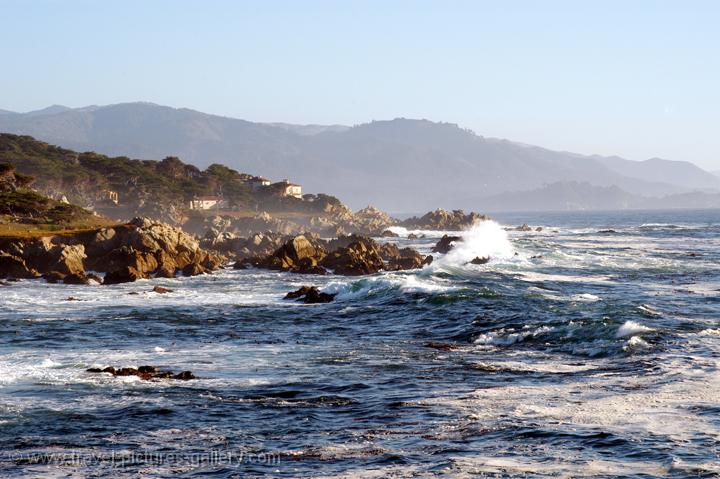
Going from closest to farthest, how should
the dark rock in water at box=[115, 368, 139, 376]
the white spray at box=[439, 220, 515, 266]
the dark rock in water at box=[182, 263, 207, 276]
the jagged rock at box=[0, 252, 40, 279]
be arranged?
the dark rock in water at box=[115, 368, 139, 376], the jagged rock at box=[0, 252, 40, 279], the dark rock in water at box=[182, 263, 207, 276], the white spray at box=[439, 220, 515, 266]

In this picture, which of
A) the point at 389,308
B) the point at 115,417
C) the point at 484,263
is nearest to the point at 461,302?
the point at 389,308

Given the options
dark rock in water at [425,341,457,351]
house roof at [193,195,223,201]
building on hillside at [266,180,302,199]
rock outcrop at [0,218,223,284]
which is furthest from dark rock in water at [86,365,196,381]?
building on hillside at [266,180,302,199]

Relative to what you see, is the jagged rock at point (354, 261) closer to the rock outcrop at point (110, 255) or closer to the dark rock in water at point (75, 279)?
the rock outcrop at point (110, 255)

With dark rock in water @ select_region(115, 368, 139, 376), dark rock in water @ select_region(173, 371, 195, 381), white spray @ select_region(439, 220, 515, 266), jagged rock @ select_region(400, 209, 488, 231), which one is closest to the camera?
dark rock in water @ select_region(173, 371, 195, 381)

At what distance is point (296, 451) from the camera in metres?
16.9

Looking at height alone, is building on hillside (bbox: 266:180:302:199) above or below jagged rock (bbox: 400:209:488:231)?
above

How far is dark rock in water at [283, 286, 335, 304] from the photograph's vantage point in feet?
140

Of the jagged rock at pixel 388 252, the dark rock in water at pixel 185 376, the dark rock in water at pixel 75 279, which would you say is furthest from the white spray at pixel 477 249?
the dark rock in water at pixel 185 376

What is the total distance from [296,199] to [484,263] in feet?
309

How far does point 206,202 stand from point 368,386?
12661 centimetres

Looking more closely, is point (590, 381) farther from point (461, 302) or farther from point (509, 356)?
point (461, 302)

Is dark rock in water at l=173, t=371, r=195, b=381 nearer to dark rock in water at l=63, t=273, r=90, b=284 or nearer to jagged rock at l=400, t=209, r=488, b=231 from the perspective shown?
dark rock in water at l=63, t=273, r=90, b=284

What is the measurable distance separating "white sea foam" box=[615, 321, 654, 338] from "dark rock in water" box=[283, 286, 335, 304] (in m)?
16.4

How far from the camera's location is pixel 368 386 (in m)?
22.5
